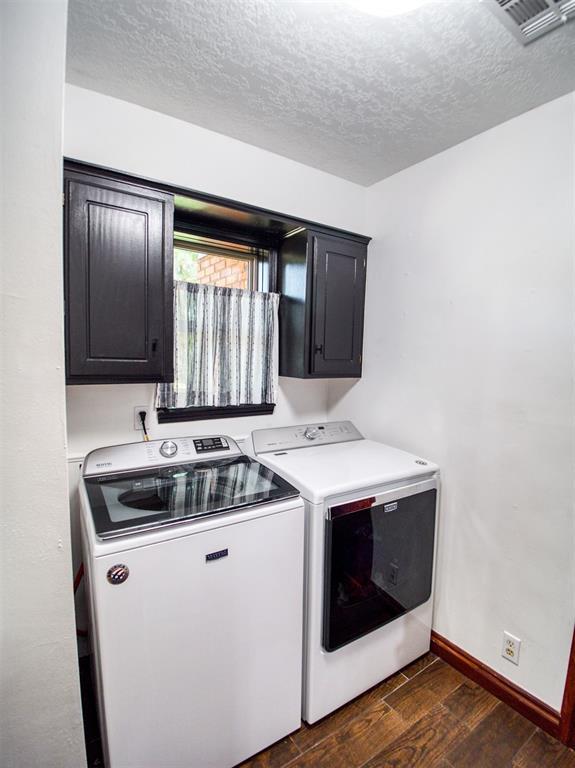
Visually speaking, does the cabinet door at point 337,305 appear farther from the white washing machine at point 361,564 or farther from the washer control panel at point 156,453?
the washer control panel at point 156,453

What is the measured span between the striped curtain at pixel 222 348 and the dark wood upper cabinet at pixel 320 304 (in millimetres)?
113

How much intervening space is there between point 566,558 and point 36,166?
211 centimetres

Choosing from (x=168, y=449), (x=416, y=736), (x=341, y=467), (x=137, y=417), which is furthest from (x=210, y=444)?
(x=416, y=736)

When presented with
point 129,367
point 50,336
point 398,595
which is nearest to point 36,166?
point 50,336

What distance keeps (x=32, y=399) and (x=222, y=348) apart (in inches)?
48.5

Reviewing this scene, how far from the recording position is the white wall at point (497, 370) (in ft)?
4.86

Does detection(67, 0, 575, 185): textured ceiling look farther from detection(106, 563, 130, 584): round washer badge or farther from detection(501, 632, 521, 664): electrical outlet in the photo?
detection(501, 632, 521, 664): electrical outlet

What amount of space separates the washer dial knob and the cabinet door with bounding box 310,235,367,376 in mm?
837

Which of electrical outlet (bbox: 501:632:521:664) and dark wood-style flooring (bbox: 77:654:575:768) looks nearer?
dark wood-style flooring (bbox: 77:654:575:768)

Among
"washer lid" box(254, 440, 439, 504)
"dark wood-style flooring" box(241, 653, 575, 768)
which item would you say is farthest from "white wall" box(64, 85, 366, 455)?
"dark wood-style flooring" box(241, 653, 575, 768)

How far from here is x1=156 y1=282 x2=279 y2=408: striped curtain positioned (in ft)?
6.19

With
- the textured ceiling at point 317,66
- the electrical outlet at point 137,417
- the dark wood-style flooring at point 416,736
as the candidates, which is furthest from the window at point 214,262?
the dark wood-style flooring at point 416,736

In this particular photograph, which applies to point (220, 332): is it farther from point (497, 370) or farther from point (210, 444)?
point (497, 370)

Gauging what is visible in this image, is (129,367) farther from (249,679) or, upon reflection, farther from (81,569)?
(249,679)
